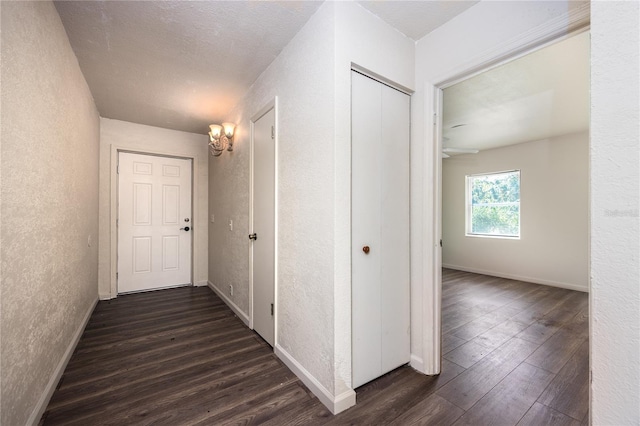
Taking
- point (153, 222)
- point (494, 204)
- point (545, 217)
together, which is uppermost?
point (494, 204)

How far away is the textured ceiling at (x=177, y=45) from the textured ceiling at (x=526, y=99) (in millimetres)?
1950

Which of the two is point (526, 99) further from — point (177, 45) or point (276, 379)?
point (276, 379)

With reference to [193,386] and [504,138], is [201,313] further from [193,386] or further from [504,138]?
[504,138]

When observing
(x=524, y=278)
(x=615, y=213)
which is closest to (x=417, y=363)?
(x=615, y=213)

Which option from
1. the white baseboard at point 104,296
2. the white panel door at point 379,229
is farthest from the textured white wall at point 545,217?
the white baseboard at point 104,296

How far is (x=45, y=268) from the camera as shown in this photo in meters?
1.60

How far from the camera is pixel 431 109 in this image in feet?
6.23

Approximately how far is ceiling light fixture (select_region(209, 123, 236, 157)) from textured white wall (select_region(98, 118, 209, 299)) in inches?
37.5

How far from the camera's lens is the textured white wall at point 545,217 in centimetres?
412

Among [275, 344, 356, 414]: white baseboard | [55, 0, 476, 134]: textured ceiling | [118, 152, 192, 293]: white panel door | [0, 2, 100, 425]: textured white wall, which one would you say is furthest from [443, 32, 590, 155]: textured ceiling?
[118, 152, 192, 293]: white panel door

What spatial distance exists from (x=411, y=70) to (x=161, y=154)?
3.73 metres

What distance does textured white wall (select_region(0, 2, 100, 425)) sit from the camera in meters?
1.20

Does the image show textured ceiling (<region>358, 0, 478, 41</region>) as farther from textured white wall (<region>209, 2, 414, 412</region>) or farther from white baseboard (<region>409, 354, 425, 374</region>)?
white baseboard (<region>409, 354, 425, 374</region>)

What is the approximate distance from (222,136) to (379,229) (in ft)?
8.45
